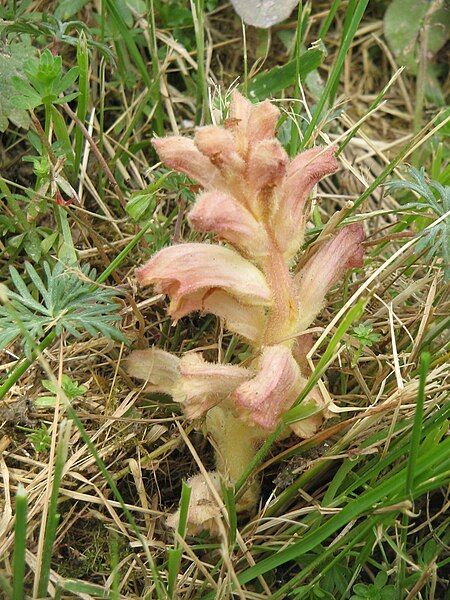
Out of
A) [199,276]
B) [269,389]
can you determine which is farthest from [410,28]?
[269,389]

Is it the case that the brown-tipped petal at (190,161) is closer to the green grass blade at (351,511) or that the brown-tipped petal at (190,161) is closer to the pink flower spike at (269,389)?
the pink flower spike at (269,389)

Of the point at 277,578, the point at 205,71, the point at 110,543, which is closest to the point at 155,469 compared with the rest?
the point at 110,543

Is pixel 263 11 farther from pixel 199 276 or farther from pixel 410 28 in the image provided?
pixel 199 276

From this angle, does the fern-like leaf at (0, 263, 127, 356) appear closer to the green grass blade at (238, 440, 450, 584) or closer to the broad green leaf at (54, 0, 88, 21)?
the green grass blade at (238, 440, 450, 584)

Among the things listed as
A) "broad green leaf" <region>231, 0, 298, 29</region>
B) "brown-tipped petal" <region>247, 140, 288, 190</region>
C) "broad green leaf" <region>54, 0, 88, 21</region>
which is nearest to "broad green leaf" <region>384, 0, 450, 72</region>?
"broad green leaf" <region>231, 0, 298, 29</region>

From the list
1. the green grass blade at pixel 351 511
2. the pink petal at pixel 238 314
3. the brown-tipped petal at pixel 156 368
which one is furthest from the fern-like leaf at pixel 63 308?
the green grass blade at pixel 351 511
